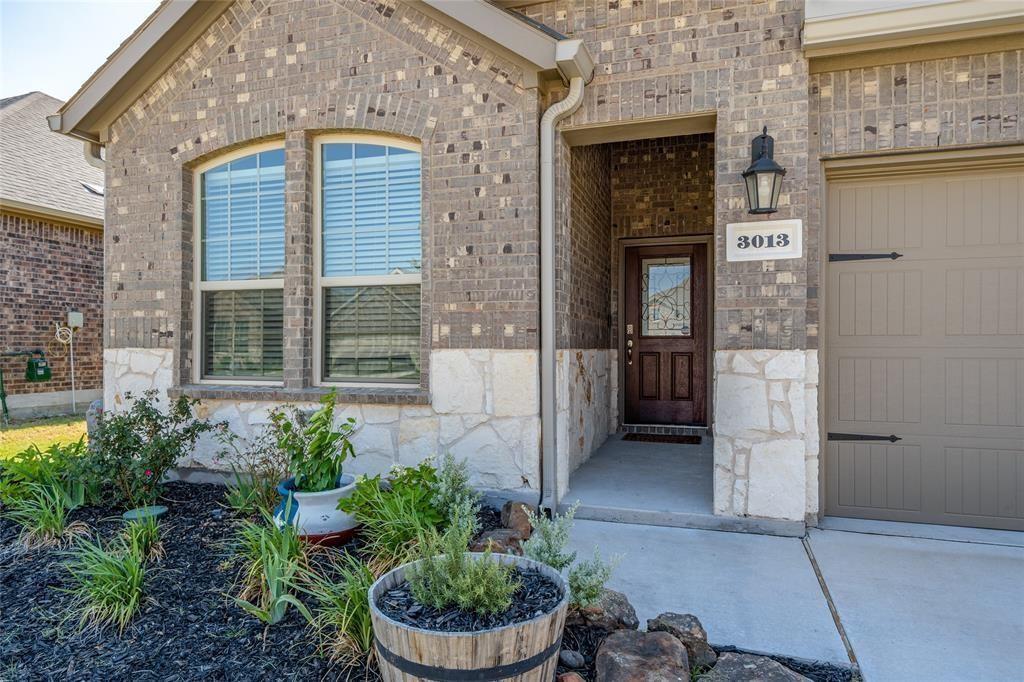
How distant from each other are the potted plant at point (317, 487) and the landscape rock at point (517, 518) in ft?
2.97

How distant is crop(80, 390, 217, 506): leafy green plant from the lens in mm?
4047

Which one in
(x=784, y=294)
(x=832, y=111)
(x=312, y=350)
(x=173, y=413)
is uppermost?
(x=832, y=111)

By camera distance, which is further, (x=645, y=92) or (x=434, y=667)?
(x=645, y=92)

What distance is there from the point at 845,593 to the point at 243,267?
15.7 ft

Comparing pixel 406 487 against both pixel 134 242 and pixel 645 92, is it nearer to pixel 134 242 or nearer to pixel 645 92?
pixel 645 92

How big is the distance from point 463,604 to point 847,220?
3.52m

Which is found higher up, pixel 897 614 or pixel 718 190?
pixel 718 190

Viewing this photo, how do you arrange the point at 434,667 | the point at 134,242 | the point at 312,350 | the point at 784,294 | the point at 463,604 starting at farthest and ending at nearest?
the point at 134,242 → the point at 312,350 → the point at 784,294 → the point at 463,604 → the point at 434,667

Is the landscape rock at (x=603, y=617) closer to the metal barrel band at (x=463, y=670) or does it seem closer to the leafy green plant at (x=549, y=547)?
the leafy green plant at (x=549, y=547)

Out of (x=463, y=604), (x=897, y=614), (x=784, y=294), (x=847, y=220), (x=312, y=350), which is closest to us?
(x=463, y=604)

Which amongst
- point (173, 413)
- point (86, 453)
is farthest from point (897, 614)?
point (86, 453)

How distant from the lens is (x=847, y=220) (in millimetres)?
3992

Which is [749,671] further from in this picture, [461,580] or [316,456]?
[316,456]

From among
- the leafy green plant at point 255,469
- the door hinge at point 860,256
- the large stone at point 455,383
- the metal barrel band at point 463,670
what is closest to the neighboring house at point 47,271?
the leafy green plant at point 255,469
